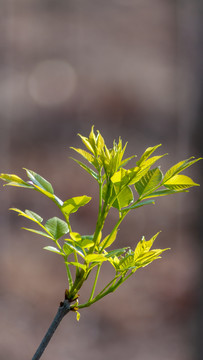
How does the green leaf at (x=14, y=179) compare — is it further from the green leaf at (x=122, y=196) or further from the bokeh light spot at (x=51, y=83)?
the bokeh light spot at (x=51, y=83)

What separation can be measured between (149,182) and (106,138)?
32.8 inches

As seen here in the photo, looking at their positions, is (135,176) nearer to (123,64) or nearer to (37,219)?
(37,219)

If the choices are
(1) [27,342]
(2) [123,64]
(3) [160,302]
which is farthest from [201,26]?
(1) [27,342]

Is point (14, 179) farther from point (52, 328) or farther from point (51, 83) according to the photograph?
point (51, 83)

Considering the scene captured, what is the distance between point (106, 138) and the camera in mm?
947

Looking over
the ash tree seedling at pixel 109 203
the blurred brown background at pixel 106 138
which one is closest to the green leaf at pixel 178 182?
the ash tree seedling at pixel 109 203

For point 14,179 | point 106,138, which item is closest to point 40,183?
point 14,179

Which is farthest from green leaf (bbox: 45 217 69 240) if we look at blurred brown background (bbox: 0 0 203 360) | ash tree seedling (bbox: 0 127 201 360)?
blurred brown background (bbox: 0 0 203 360)

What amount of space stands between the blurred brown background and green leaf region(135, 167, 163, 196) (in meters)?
0.81

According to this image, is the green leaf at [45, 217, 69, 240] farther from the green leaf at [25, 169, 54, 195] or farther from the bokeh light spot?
the bokeh light spot

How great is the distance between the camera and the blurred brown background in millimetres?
951

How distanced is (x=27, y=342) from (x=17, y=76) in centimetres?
56

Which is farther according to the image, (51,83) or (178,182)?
(51,83)

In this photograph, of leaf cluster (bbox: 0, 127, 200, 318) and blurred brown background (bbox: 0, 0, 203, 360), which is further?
blurred brown background (bbox: 0, 0, 203, 360)
